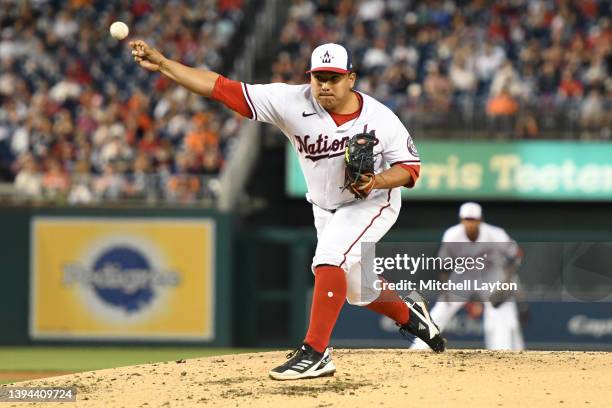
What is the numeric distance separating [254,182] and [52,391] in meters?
9.96

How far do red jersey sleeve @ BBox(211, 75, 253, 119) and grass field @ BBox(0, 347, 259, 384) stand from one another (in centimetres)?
516

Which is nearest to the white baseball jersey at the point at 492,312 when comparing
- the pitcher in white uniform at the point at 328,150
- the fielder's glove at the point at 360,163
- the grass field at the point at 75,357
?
the pitcher in white uniform at the point at 328,150

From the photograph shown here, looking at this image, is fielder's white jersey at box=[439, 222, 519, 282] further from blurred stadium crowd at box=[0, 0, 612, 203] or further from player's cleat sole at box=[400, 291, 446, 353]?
blurred stadium crowd at box=[0, 0, 612, 203]

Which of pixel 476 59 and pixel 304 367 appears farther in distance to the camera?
pixel 476 59

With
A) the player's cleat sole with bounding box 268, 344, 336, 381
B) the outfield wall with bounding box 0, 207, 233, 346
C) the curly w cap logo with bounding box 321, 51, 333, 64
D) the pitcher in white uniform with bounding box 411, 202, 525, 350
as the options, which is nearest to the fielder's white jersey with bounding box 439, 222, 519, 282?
the pitcher in white uniform with bounding box 411, 202, 525, 350

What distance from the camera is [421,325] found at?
7344 millimetres

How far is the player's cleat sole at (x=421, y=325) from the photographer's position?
732cm

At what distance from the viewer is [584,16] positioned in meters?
17.0

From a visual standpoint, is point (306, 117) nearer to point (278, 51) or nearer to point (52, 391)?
point (52, 391)

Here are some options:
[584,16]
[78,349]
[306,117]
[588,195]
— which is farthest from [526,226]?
[306,117]

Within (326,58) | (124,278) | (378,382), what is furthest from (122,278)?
(326,58)

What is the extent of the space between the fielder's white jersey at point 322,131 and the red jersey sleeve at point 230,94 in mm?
32

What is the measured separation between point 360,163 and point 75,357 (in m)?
8.09

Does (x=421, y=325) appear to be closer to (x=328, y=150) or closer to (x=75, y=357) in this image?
(x=328, y=150)
